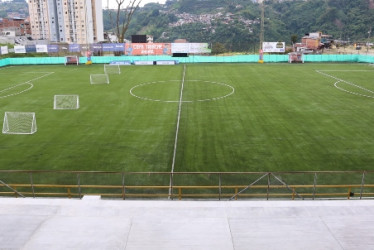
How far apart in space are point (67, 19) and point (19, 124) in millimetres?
145488

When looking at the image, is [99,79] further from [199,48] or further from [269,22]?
[269,22]

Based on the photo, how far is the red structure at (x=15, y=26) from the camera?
553ft

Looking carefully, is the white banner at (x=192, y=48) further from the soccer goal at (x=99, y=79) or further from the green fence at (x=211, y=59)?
the soccer goal at (x=99, y=79)

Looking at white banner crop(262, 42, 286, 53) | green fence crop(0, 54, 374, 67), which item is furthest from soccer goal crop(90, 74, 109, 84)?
white banner crop(262, 42, 286, 53)

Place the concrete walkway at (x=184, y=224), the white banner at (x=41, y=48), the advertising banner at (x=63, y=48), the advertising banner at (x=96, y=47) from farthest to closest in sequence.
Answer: the advertising banner at (x=63, y=48) < the advertising banner at (x=96, y=47) < the white banner at (x=41, y=48) < the concrete walkway at (x=184, y=224)

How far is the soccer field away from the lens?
23422 millimetres

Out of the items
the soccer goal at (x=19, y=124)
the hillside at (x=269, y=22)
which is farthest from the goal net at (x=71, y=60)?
the hillside at (x=269, y=22)

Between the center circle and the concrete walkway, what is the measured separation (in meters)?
24.3

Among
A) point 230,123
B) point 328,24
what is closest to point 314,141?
point 230,123

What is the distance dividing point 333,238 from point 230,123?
18.0 m

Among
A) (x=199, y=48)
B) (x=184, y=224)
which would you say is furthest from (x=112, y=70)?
(x=184, y=224)

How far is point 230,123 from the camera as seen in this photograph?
3095 centimetres

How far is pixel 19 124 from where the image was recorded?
31.1 meters

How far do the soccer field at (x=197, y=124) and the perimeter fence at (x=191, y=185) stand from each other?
50.0 inches
